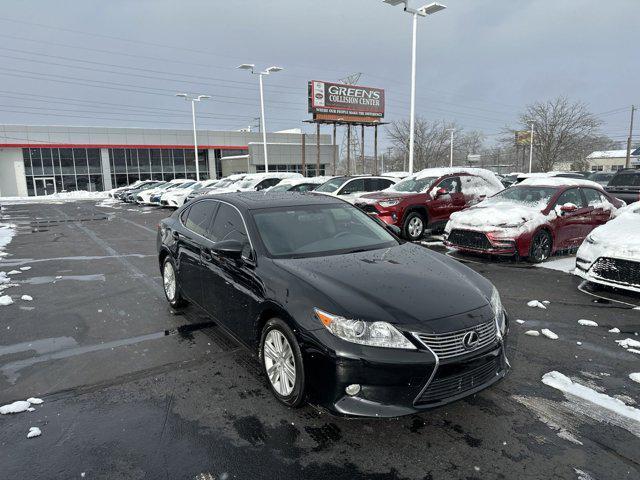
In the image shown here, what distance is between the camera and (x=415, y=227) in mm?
11141

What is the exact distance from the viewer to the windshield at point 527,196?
868 cm

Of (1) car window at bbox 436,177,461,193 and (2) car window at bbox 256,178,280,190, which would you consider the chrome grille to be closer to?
(1) car window at bbox 436,177,461,193

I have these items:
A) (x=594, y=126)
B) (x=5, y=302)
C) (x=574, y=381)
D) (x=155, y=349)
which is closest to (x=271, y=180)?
(x=5, y=302)

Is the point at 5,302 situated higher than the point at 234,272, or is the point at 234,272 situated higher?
the point at 234,272

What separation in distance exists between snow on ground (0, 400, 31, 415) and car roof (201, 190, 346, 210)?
245 cm

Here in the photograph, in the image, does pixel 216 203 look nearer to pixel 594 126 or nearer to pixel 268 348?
pixel 268 348

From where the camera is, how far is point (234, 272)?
400 cm

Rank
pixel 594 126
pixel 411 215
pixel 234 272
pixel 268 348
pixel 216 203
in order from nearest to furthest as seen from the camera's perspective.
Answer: pixel 268 348, pixel 234 272, pixel 216 203, pixel 411 215, pixel 594 126

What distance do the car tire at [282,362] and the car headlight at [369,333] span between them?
0.36 m

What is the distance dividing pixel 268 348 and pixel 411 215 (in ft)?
26.7

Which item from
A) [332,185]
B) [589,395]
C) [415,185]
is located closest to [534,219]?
[415,185]

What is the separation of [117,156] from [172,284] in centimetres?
5214

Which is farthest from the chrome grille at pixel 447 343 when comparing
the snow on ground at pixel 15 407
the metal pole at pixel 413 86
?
the metal pole at pixel 413 86

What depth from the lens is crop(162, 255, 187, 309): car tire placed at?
18.2 feet
